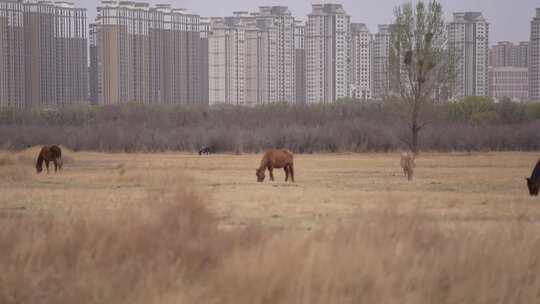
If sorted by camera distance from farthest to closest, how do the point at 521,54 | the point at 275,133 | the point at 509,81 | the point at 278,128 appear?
the point at 521,54 → the point at 509,81 → the point at 278,128 → the point at 275,133

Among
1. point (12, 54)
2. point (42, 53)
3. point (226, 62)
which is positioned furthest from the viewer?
point (226, 62)

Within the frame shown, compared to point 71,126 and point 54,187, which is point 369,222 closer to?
point 54,187

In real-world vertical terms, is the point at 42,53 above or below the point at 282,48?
below

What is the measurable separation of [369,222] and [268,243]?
172 cm

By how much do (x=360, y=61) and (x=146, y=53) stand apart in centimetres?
3771

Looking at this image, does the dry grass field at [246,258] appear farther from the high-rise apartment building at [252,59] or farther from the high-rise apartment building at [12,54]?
the high-rise apartment building at [252,59]

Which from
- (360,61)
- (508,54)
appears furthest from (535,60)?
(508,54)

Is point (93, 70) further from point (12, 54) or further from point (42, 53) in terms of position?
point (12, 54)

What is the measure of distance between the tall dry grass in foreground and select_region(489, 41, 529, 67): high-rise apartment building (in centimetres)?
16949

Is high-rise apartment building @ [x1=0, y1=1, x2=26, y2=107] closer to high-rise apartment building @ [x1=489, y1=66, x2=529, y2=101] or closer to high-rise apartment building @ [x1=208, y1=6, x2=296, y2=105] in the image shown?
high-rise apartment building @ [x1=208, y1=6, x2=296, y2=105]

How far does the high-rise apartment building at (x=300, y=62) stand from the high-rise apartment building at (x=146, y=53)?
1696cm

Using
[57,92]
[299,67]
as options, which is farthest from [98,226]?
[299,67]

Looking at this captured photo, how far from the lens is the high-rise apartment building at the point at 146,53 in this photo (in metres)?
125

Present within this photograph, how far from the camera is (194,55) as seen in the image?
13588 centimetres
